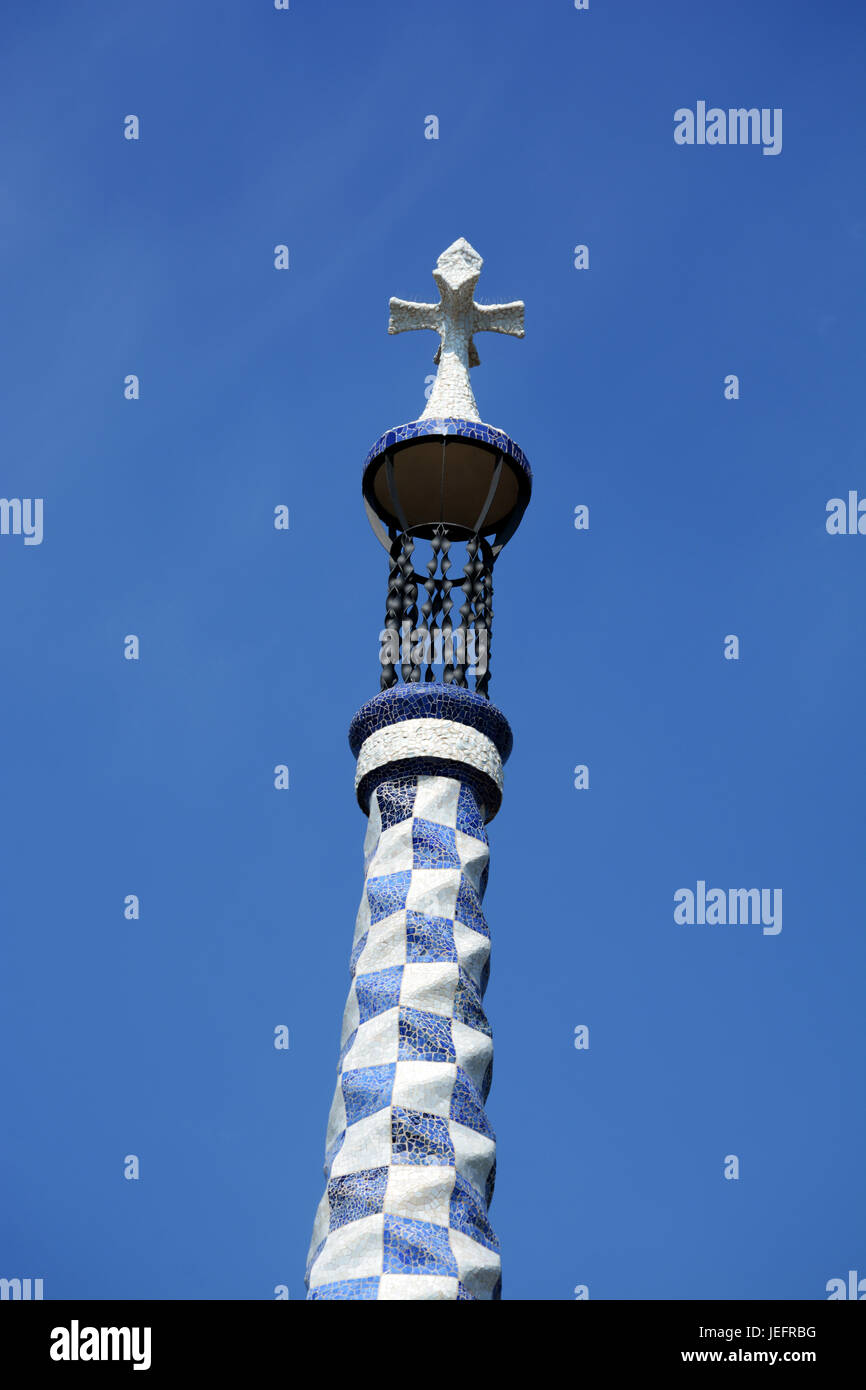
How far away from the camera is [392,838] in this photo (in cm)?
923

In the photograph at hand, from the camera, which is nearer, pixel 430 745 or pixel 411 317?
pixel 430 745

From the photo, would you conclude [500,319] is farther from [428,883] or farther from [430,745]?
[428,883]

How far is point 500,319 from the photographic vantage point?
443 inches

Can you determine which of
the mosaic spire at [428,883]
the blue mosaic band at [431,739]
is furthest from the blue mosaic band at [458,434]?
the blue mosaic band at [431,739]

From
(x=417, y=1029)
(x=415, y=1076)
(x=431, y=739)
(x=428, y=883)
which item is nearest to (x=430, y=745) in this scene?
(x=431, y=739)

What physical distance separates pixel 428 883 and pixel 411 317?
3.85 meters

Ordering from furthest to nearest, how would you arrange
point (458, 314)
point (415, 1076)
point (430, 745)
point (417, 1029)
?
point (458, 314) < point (430, 745) < point (417, 1029) < point (415, 1076)

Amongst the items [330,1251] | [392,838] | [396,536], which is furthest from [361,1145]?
[396,536]

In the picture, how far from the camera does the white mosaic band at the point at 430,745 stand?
30.9 feet

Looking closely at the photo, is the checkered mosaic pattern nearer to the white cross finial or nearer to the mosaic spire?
the mosaic spire

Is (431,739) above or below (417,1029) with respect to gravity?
above

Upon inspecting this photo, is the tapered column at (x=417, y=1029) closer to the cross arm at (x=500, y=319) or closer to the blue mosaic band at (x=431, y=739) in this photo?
the blue mosaic band at (x=431, y=739)
